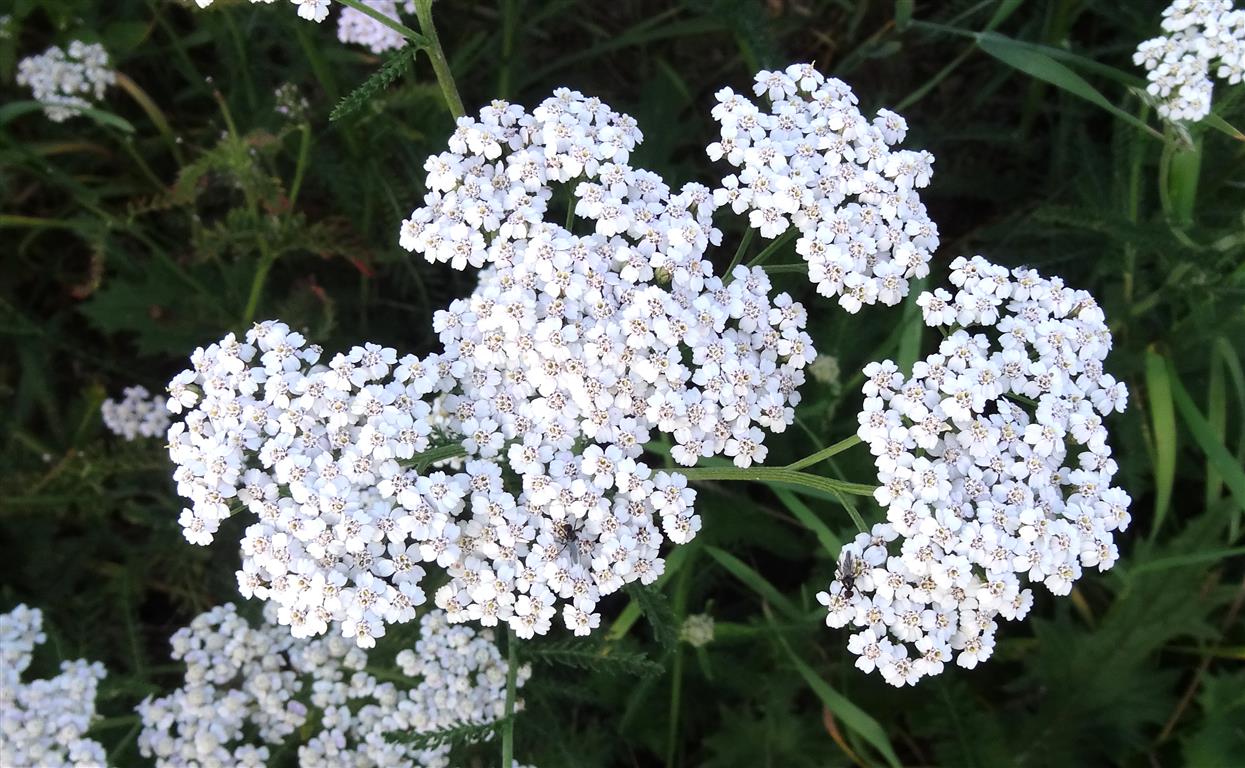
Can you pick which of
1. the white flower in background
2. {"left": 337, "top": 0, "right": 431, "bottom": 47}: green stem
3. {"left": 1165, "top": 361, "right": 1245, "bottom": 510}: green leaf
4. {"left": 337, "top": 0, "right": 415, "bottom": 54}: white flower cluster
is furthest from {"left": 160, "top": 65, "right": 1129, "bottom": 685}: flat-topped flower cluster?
{"left": 337, "top": 0, "right": 415, "bottom": 54}: white flower cluster

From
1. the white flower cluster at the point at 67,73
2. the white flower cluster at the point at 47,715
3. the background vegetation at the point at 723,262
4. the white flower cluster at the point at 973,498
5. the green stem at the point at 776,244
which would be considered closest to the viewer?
the white flower cluster at the point at 973,498

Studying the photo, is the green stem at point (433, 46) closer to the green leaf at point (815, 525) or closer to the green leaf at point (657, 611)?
the green leaf at point (657, 611)

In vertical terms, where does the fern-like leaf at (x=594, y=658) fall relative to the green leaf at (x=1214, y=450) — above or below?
below

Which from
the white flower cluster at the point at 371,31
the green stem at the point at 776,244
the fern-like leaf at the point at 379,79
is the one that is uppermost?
the white flower cluster at the point at 371,31

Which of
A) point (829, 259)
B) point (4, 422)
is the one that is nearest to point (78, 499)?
point (4, 422)

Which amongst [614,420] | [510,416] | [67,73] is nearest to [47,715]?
[510,416]

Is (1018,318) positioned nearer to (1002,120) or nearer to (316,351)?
(316,351)

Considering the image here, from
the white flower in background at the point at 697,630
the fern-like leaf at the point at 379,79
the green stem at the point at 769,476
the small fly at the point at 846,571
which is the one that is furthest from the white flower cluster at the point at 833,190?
the white flower in background at the point at 697,630
